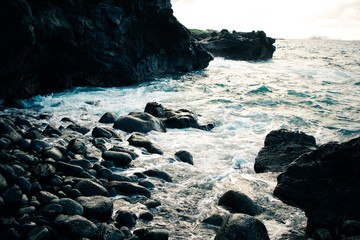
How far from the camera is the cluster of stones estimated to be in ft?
8.02

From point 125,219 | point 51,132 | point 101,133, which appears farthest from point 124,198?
point 51,132

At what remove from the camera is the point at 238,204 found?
351 cm

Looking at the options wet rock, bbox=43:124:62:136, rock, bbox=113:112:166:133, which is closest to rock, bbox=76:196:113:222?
wet rock, bbox=43:124:62:136

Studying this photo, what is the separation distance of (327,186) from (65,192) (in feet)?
10.3

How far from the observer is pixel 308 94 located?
14.8 m

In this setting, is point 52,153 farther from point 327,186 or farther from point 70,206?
point 327,186

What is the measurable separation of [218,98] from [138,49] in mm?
8700

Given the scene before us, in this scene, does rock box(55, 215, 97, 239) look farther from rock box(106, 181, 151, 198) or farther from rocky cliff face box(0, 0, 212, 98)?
rocky cliff face box(0, 0, 212, 98)

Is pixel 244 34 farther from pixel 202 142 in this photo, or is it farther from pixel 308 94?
pixel 202 142

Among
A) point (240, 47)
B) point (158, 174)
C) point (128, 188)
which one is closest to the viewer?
point (128, 188)

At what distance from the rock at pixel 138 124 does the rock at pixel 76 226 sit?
494cm

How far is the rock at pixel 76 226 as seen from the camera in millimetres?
2409

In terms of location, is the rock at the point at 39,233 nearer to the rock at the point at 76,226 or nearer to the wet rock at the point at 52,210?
the rock at the point at 76,226

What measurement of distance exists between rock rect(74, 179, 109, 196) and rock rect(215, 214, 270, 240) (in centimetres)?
169
